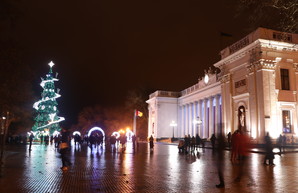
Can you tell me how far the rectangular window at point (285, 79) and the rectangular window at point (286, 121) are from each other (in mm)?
2861

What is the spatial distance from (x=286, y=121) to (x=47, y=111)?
36576 mm

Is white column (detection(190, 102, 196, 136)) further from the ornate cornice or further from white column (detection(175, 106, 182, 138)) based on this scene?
the ornate cornice

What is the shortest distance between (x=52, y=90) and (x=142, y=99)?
3014 cm

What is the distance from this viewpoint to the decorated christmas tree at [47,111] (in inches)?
1801

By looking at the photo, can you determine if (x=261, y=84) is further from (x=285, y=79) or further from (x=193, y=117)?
(x=193, y=117)

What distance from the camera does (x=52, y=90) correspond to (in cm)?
4859

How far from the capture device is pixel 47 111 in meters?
46.5

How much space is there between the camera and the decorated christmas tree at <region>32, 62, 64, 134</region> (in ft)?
150

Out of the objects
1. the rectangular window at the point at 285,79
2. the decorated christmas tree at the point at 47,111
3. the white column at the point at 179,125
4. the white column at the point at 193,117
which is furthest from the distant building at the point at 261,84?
the decorated christmas tree at the point at 47,111

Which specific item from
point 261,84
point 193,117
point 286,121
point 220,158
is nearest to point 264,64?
point 261,84

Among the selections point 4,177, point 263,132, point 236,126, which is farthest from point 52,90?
point 4,177

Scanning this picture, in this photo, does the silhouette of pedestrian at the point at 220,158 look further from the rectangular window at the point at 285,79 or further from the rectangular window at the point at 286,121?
the rectangular window at the point at 285,79

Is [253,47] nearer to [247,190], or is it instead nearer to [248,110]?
[248,110]

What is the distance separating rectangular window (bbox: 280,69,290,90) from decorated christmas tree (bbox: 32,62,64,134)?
35.5m
